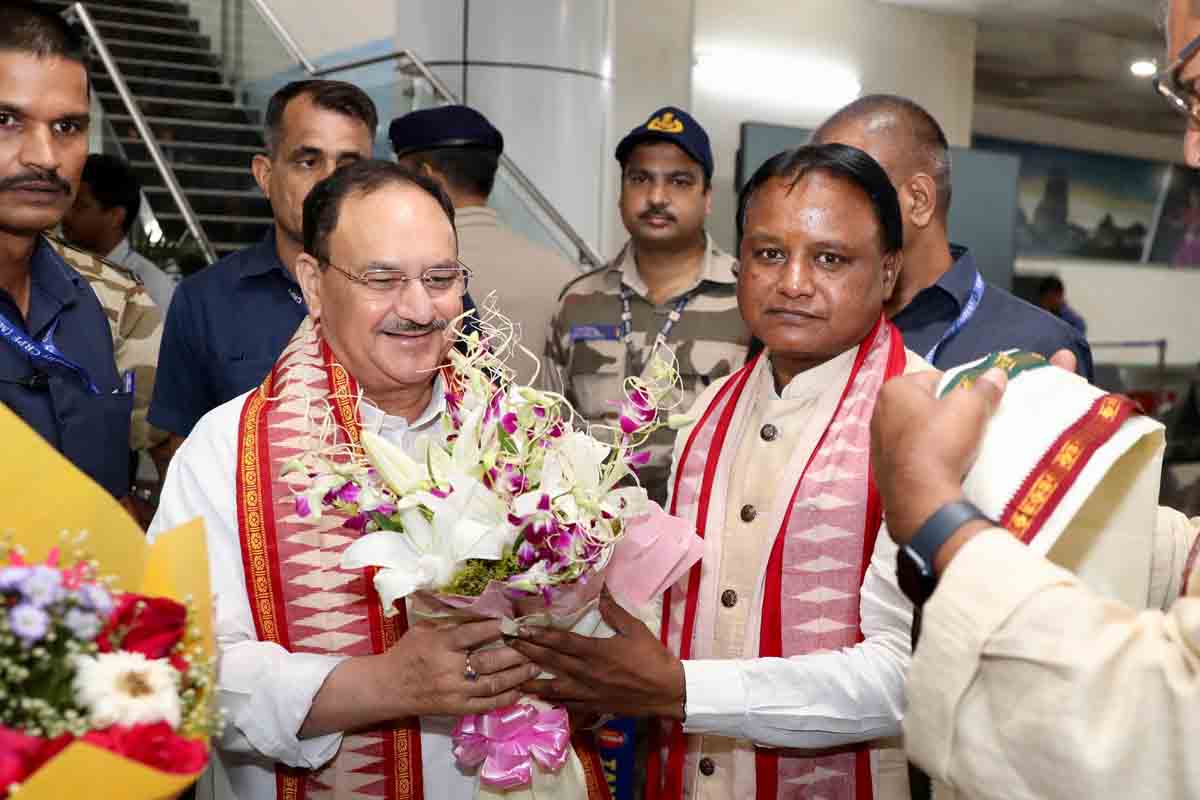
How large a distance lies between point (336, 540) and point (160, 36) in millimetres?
10355

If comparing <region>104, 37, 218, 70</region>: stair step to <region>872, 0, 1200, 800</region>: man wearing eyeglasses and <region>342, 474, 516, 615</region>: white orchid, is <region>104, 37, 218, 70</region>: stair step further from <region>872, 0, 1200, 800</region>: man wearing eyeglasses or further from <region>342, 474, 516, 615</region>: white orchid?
<region>872, 0, 1200, 800</region>: man wearing eyeglasses

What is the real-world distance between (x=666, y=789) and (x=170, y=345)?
6.07ft

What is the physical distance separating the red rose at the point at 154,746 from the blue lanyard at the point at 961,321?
199 cm

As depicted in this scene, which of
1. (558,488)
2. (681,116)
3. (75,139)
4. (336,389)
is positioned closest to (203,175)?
(681,116)

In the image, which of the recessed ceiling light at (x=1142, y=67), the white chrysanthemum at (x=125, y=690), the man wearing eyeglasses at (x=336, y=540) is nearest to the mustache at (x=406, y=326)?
the man wearing eyeglasses at (x=336, y=540)

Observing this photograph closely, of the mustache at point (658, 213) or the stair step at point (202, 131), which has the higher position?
the stair step at point (202, 131)

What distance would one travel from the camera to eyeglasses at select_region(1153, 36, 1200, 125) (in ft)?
4.29

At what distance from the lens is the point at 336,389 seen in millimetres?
1977

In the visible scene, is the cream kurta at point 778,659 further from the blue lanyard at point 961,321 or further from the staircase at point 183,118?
the staircase at point 183,118

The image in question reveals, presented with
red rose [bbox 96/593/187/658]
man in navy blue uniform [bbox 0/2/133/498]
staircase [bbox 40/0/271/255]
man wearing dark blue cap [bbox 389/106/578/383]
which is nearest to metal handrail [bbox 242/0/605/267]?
staircase [bbox 40/0/271/255]

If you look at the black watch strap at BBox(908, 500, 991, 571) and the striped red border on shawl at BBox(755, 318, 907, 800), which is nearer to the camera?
the black watch strap at BBox(908, 500, 991, 571)

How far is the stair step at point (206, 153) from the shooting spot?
8.59m

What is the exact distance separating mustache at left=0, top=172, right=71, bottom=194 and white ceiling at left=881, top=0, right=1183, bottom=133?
9.34 metres

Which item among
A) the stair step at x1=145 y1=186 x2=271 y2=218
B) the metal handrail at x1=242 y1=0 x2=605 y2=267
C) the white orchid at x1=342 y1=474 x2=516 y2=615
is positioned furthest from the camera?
the stair step at x1=145 y1=186 x2=271 y2=218
